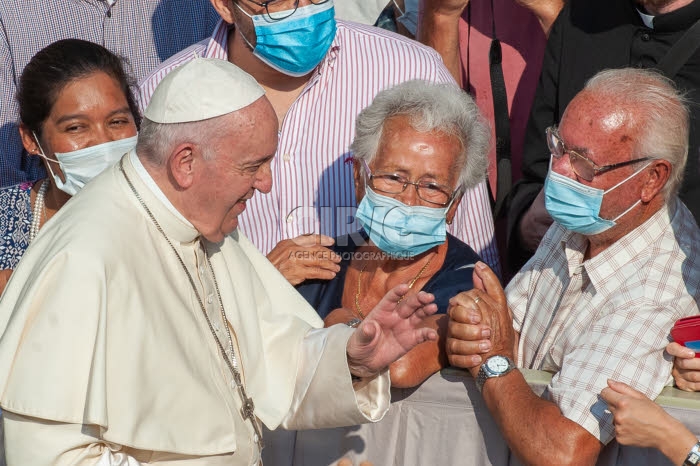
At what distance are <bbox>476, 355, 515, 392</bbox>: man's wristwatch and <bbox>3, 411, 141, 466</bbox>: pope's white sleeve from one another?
1324 millimetres

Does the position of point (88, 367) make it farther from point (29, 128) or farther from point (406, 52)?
point (406, 52)

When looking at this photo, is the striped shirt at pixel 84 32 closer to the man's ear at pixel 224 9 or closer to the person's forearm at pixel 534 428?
the man's ear at pixel 224 9

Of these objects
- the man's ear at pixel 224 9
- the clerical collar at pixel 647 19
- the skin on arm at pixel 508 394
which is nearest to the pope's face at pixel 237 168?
the skin on arm at pixel 508 394

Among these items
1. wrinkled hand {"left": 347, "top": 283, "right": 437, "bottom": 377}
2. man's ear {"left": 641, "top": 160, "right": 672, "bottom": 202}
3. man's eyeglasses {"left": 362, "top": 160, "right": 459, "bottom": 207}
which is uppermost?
man's ear {"left": 641, "top": 160, "right": 672, "bottom": 202}

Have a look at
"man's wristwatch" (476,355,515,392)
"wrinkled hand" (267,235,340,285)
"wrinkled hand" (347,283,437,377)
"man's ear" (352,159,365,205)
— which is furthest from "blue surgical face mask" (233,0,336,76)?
Answer: "man's wristwatch" (476,355,515,392)

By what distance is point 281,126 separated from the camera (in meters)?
5.19

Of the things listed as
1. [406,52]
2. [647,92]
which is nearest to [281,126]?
[406,52]

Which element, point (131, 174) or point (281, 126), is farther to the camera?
point (281, 126)

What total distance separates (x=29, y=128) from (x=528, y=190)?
2.22 m

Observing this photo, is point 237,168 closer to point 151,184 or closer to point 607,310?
point 151,184

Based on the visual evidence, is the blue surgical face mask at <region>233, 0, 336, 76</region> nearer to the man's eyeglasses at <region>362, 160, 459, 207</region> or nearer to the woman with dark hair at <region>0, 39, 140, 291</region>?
the woman with dark hair at <region>0, 39, 140, 291</region>

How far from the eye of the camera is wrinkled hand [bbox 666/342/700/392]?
352cm

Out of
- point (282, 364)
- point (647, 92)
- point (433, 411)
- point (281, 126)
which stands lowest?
point (433, 411)

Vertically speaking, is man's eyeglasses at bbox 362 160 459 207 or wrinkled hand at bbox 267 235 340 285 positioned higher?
man's eyeglasses at bbox 362 160 459 207
